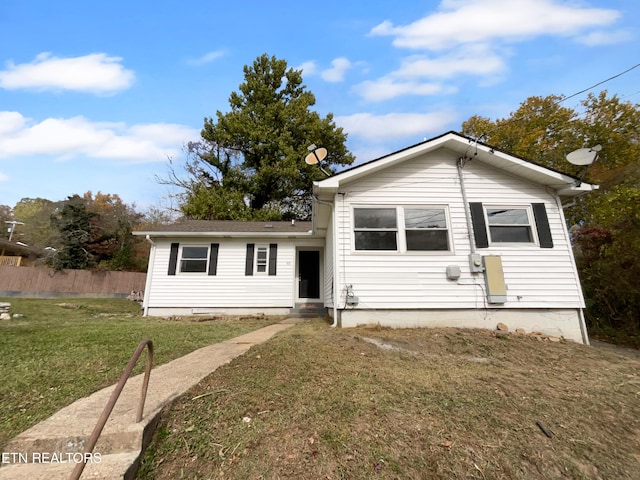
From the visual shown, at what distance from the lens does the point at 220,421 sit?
2500mm

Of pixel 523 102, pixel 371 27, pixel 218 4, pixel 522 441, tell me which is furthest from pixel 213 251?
pixel 523 102

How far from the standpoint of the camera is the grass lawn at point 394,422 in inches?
81.4

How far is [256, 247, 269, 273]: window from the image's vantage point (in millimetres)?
11141

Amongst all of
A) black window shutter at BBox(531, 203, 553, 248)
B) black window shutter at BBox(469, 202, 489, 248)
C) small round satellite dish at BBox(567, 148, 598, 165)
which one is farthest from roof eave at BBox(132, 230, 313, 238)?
small round satellite dish at BBox(567, 148, 598, 165)

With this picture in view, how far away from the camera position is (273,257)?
11188 mm

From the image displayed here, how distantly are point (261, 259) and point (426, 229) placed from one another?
6.59 m

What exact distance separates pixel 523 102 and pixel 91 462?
2340 centimetres

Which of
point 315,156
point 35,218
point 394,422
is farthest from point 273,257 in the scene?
point 35,218

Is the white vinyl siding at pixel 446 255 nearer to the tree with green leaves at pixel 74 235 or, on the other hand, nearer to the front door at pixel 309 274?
the front door at pixel 309 274

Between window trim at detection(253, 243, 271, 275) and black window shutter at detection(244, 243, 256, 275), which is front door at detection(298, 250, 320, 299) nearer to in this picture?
window trim at detection(253, 243, 271, 275)

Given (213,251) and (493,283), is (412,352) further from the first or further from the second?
(213,251)

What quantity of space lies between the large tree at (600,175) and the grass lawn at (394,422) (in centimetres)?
514

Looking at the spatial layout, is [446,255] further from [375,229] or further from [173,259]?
[173,259]

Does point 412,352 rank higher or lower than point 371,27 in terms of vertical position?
lower
